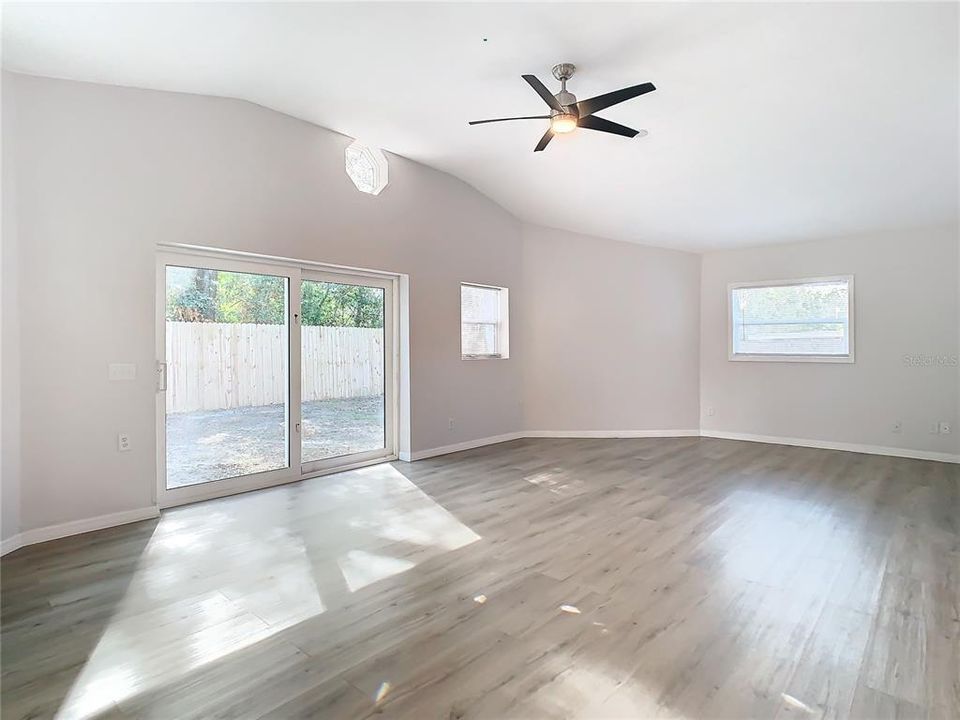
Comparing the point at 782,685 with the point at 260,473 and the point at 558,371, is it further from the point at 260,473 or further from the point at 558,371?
the point at 558,371

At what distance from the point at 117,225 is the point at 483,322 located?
4.17m

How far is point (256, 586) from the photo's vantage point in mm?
2721

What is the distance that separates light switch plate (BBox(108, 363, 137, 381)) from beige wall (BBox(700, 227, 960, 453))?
7.14 m

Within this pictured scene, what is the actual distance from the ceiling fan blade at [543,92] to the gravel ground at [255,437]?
137 inches

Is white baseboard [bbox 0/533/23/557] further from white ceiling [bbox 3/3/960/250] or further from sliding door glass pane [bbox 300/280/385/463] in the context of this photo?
white ceiling [bbox 3/3/960/250]

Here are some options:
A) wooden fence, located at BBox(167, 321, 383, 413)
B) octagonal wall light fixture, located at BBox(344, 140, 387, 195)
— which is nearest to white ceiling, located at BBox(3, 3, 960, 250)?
octagonal wall light fixture, located at BBox(344, 140, 387, 195)

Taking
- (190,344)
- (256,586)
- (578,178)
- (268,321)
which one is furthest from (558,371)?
(256,586)

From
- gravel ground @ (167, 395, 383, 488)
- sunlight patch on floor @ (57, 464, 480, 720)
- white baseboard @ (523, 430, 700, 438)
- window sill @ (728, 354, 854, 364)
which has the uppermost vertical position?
window sill @ (728, 354, 854, 364)

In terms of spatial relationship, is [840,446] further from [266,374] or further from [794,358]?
[266,374]

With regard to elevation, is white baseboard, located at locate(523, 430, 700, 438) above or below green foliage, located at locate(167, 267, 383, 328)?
below

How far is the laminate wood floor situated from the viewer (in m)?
1.85

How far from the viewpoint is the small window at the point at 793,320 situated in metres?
6.47

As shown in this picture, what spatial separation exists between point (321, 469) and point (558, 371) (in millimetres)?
3637

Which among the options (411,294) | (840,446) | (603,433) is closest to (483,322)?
(411,294)
